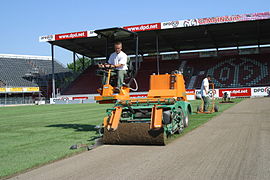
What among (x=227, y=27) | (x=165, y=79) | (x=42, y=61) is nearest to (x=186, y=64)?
(x=227, y=27)

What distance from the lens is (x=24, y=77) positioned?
174 feet

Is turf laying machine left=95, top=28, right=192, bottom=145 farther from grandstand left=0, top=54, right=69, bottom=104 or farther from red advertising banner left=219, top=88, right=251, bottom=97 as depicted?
grandstand left=0, top=54, right=69, bottom=104

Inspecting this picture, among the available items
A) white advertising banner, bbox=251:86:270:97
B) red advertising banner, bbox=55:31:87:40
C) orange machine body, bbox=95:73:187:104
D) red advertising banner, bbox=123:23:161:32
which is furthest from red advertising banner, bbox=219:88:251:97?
orange machine body, bbox=95:73:187:104

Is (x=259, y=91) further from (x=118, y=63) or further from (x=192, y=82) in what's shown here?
(x=118, y=63)

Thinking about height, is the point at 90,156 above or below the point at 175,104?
below

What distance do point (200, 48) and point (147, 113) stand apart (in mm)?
40908

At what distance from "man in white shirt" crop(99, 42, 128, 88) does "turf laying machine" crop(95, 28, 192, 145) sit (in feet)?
0.62

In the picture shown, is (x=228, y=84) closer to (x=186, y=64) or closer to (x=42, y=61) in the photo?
(x=186, y=64)

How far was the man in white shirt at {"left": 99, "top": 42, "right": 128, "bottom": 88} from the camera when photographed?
7.92m

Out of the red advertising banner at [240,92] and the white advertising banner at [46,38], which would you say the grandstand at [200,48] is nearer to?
the white advertising banner at [46,38]

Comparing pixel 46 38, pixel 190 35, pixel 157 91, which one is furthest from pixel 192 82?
pixel 157 91

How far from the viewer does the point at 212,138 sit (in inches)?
284

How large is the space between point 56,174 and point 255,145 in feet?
12.9

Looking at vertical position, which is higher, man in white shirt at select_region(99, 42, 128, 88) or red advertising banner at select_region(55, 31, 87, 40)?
red advertising banner at select_region(55, 31, 87, 40)
